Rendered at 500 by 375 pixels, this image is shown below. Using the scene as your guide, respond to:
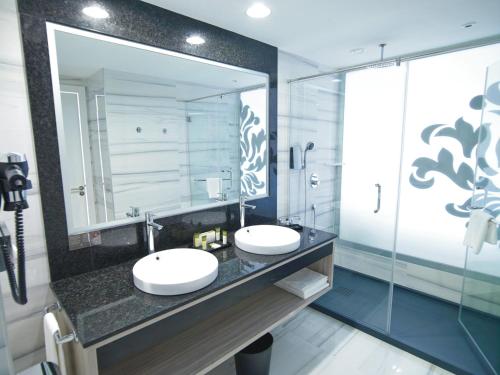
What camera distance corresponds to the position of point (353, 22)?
5.88 feet

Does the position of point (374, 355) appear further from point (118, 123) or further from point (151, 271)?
point (118, 123)

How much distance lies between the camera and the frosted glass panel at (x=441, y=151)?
2.23 m

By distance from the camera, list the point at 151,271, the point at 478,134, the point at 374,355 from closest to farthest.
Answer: the point at 151,271, the point at 374,355, the point at 478,134

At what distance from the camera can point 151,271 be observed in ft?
4.76

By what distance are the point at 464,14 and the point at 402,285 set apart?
227 centimetres

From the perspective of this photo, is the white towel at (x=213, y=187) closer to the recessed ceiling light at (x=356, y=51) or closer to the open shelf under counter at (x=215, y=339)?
the open shelf under counter at (x=215, y=339)

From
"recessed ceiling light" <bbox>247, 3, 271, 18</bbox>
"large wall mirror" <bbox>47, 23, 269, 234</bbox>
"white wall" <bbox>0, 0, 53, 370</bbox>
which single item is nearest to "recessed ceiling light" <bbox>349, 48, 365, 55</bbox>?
"large wall mirror" <bbox>47, 23, 269, 234</bbox>

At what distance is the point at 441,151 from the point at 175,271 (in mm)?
2334

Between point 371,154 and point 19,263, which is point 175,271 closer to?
point 19,263

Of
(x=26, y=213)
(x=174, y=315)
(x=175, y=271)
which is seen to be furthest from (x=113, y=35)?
(x=174, y=315)

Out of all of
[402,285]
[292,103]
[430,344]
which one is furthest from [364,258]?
[292,103]

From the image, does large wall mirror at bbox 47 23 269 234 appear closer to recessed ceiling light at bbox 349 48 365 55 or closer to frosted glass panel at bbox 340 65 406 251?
recessed ceiling light at bbox 349 48 365 55

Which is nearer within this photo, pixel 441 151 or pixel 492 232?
pixel 492 232

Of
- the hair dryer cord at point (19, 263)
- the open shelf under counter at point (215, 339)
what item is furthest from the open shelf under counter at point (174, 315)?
the hair dryer cord at point (19, 263)
